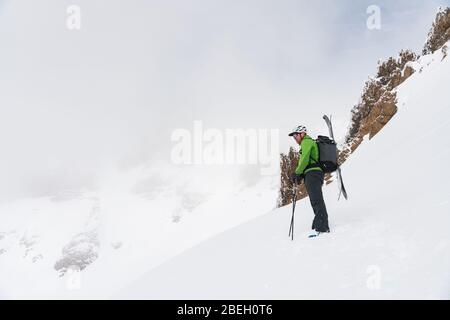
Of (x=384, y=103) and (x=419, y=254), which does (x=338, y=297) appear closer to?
(x=419, y=254)

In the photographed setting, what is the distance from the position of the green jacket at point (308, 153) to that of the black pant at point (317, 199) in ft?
0.51

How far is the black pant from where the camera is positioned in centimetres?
877

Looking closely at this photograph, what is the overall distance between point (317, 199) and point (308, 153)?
1.01 meters

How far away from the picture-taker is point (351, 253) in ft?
Answer: 22.9

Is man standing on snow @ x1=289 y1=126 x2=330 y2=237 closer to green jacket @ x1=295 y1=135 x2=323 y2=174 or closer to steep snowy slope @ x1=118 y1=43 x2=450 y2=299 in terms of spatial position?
green jacket @ x1=295 y1=135 x2=323 y2=174

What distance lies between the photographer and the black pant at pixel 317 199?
28.8 ft

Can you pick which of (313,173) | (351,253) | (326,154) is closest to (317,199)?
(313,173)

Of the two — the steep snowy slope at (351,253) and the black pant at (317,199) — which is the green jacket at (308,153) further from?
the steep snowy slope at (351,253)

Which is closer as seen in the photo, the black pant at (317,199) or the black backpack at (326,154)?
the black pant at (317,199)

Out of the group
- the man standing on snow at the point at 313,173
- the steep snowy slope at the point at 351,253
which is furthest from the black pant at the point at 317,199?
the steep snowy slope at the point at 351,253

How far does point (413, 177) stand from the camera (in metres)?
10.7

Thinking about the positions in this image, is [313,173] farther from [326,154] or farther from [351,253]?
[351,253]
